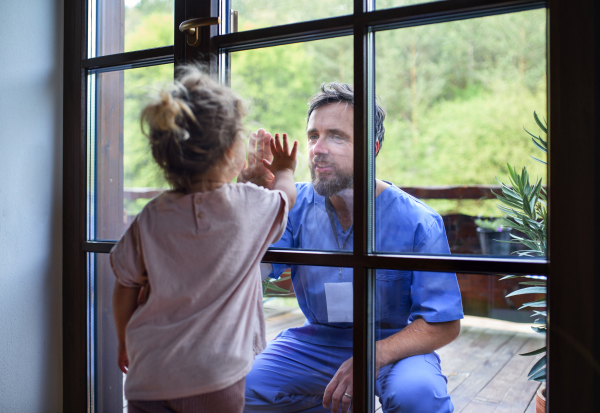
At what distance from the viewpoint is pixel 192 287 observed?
3.30 ft

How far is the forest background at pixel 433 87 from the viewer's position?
1.06 m

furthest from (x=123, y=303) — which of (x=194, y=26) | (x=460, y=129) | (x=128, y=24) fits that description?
(x=128, y=24)

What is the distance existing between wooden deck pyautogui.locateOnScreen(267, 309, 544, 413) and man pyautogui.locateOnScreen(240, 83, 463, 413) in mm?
32

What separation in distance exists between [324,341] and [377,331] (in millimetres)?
168

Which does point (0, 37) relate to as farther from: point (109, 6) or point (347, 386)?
point (347, 386)

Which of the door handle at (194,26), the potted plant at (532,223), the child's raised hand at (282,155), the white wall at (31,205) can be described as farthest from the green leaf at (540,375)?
the white wall at (31,205)

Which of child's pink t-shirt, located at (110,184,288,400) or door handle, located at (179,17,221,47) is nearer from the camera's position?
child's pink t-shirt, located at (110,184,288,400)

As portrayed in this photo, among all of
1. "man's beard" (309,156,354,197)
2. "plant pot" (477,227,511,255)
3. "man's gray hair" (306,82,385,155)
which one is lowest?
"plant pot" (477,227,511,255)

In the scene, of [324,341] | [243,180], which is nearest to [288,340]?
[324,341]

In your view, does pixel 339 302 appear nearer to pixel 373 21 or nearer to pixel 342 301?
pixel 342 301

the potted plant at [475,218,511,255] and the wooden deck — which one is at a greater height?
the potted plant at [475,218,511,255]

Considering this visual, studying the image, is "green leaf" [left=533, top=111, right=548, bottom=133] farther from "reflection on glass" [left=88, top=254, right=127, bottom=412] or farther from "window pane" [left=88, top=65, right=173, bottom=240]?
"reflection on glass" [left=88, top=254, right=127, bottom=412]

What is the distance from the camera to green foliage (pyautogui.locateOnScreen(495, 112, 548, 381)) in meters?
1.04

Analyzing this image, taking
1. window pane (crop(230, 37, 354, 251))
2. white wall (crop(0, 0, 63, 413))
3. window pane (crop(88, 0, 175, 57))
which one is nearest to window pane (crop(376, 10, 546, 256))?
window pane (crop(230, 37, 354, 251))
